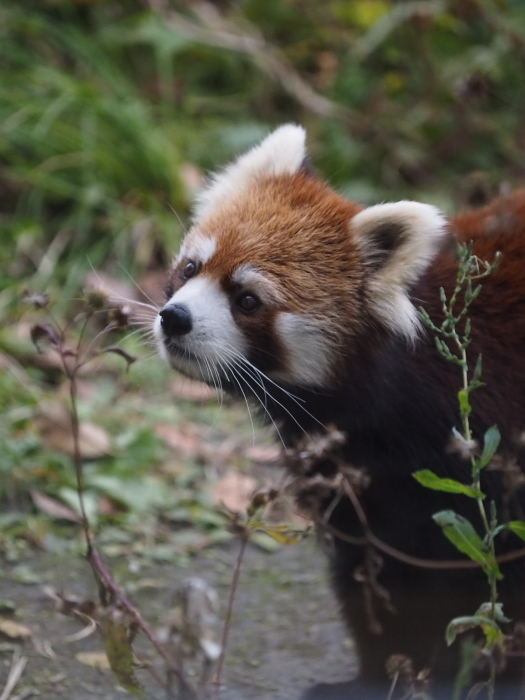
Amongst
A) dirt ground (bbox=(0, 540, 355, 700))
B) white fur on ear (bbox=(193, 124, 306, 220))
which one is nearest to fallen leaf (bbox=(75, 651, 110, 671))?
dirt ground (bbox=(0, 540, 355, 700))

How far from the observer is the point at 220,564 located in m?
3.29

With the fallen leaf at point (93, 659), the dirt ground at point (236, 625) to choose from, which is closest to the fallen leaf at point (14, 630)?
the dirt ground at point (236, 625)

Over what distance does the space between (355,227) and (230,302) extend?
0.37 metres

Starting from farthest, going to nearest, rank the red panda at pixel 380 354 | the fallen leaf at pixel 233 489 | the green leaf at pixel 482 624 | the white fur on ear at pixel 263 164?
the fallen leaf at pixel 233 489 → the white fur on ear at pixel 263 164 → the red panda at pixel 380 354 → the green leaf at pixel 482 624

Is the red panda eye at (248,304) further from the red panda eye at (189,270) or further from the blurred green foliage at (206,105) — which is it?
the blurred green foliage at (206,105)

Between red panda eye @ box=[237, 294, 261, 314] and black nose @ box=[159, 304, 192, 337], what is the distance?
0.14m

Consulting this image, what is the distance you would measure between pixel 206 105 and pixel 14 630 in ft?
14.1

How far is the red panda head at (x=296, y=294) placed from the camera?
239 cm

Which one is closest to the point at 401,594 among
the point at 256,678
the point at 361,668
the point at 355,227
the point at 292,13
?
the point at 361,668

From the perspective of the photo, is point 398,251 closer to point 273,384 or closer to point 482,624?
point 273,384

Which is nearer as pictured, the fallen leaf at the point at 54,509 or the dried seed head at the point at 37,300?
the dried seed head at the point at 37,300

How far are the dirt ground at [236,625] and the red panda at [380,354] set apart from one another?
29cm

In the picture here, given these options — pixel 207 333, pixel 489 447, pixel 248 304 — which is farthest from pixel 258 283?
pixel 489 447

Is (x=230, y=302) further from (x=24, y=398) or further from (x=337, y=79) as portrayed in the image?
(x=337, y=79)
